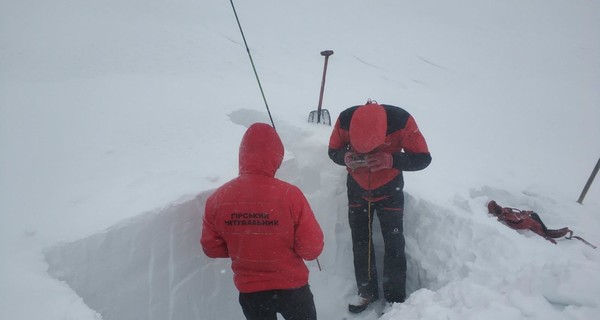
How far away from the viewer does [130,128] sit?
13.9 ft

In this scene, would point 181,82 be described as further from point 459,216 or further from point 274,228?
point 459,216

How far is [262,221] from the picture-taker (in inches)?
101

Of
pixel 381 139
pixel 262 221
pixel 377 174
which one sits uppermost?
pixel 381 139

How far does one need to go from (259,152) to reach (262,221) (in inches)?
20.0

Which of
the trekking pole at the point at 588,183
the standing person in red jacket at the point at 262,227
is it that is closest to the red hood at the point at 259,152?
the standing person in red jacket at the point at 262,227

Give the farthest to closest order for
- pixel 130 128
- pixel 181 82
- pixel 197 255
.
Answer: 1. pixel 181 82
2. pixel 130 128
3. pixel 197 255

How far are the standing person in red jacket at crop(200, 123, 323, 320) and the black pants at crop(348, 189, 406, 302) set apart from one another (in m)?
1.41

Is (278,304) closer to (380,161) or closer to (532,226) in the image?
(380,161)

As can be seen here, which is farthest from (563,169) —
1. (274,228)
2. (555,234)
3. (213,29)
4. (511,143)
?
(213,29)

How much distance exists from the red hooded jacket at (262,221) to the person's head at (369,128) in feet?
3.34

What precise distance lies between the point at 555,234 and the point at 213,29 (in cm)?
890

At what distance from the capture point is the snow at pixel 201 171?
277 cm

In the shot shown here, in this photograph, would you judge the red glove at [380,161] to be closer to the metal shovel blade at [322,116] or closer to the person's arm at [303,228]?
the person's arm at [303,228]

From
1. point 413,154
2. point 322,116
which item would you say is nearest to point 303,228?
point 413,154
